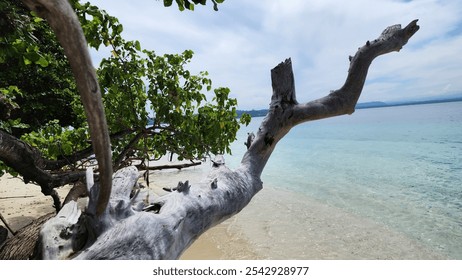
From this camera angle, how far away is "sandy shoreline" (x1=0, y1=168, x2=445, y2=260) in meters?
7.41

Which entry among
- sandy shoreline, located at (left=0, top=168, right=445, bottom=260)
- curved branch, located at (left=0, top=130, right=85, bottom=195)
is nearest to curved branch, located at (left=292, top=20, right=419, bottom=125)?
curved branch, located at (left=0, top=130, right=85, bottom=195)

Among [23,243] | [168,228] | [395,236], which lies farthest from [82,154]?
[395,236]

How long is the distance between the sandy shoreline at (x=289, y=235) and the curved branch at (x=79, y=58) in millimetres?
6272

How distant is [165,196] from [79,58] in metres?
1.68

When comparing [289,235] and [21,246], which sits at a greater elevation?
[21,246]

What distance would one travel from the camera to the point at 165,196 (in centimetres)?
246

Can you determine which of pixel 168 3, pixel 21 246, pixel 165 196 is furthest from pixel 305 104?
pixel 21 246

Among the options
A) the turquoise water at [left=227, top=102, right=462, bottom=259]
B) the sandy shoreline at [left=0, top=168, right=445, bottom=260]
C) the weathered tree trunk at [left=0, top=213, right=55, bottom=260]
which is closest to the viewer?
the weathered tree trunk at [left=0, top=213, right=55, bottom=260]

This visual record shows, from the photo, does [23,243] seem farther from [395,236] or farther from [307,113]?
[395,236]

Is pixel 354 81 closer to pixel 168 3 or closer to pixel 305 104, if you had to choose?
pixel 305 104

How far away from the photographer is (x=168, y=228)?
198 centimetres

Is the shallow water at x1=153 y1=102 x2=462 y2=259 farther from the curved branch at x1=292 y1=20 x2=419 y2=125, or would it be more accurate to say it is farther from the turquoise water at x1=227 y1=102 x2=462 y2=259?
the curved branch at x1=292 y1=20 x2=419 y2=125

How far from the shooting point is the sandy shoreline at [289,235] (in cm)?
741
